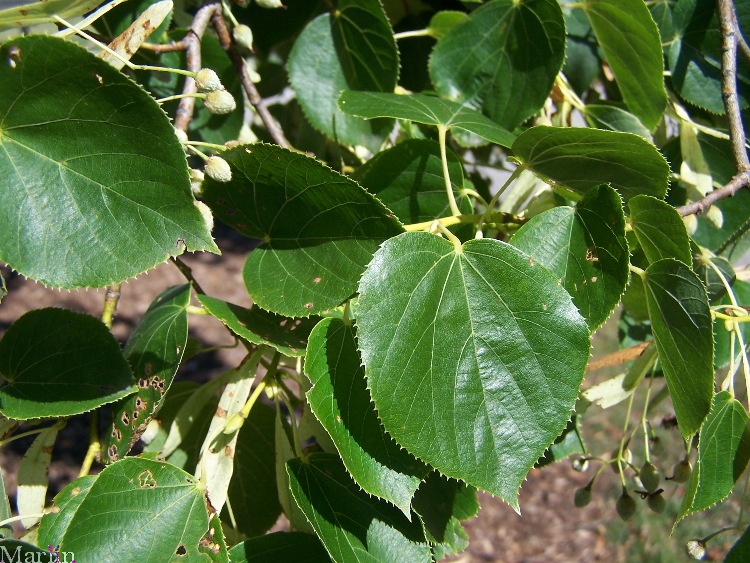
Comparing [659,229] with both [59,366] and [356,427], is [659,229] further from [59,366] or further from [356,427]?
[59,366]

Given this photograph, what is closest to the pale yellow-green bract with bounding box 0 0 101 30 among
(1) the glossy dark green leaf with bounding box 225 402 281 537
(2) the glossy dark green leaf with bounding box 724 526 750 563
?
(1) the glossy dark green leaf with bounding box 225 402 281 537

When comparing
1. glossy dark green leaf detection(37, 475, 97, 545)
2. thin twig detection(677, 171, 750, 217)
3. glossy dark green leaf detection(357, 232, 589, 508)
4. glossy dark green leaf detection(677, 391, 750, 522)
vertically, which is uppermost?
thin twig detection(677, 171, 750, 217)

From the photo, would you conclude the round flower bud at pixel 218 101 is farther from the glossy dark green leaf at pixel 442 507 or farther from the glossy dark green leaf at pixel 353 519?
the glossy dark green leaf at pixel 442 507

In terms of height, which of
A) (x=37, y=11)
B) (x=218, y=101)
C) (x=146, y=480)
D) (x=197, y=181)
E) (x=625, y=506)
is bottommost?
(x=625, y=506)

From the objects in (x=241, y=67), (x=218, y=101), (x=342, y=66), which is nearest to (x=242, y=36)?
(x=241, y=67)

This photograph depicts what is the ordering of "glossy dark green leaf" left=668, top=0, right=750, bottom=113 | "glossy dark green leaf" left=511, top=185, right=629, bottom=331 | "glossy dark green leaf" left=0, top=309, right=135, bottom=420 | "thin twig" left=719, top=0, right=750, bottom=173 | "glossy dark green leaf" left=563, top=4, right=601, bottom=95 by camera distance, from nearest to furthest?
"glossy dark green leaf" left=511, top=185, right=629, bottom=331 < "glossy dark green leaf" left=0, top=309, right=135, bottom=420 < "thin twig" left=719, top=0, right=750, bottom=173 < "glossy dark green leaf" left=668, top=0, right=750, bottom=113 < "glossy dark green leaf" left=563, top=4, right=601, bottom=95

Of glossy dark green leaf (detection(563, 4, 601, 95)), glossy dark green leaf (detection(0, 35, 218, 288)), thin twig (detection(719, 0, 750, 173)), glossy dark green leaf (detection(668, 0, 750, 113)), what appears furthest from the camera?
glossy dark green leaf (detection(563, 4, 601, 95))

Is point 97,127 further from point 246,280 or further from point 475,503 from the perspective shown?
point 475,503

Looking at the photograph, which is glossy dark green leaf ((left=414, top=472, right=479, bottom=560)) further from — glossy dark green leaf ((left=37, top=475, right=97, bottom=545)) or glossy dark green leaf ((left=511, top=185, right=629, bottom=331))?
glossy dark green leaf ((left=37, top=475, right=97, bottom=545))
